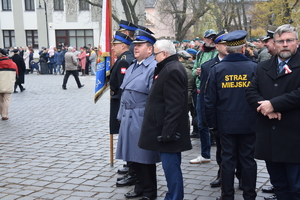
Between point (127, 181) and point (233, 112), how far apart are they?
182 cm

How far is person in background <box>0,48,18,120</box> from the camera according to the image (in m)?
10.9

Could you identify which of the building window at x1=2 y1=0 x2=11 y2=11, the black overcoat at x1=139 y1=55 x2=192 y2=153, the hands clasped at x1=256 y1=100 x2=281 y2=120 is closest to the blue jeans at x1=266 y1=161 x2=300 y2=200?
the hands clasped at x1=256 y1=100 x2=281 y2=120

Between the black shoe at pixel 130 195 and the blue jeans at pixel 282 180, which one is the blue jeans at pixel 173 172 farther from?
the blue jeans at pixel 282 180

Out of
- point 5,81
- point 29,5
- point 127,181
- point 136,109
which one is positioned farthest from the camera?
point 29,5

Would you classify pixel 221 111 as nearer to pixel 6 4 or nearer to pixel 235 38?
pixel 235 38

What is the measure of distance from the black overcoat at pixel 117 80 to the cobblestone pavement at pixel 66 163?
824 mm

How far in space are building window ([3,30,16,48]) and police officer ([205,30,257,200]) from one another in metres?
42.4

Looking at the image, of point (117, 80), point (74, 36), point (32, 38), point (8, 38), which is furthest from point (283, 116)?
point (8, 38)

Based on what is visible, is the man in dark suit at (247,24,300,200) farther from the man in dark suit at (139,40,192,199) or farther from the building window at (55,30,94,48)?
the building window at (55,30,94,48)

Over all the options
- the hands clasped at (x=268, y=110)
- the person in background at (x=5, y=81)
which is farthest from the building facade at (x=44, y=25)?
the hands clasped at (x=268, y=110)

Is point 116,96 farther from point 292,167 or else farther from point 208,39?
point 292,167

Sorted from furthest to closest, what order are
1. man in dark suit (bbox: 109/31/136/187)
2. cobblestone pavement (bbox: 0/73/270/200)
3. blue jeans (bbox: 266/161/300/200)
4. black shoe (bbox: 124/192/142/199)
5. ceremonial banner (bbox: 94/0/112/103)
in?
1. ceremonial banner (bbox: 94/0/112/103)
2. man in dark suit (bbox: 109/31/136/187)
3. cobblestone pavement (bbox: 0/73/270/200)
4. black shoe (bbox: 124/192/142/199)
5. blue jeans (bbox: 266/161/300/200)

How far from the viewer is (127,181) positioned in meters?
5.50

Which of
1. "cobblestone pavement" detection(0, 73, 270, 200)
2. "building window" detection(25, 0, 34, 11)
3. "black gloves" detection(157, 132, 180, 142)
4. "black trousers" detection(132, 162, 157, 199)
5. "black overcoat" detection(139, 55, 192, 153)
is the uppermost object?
"building window" detection(25, 0, 34, 11)
